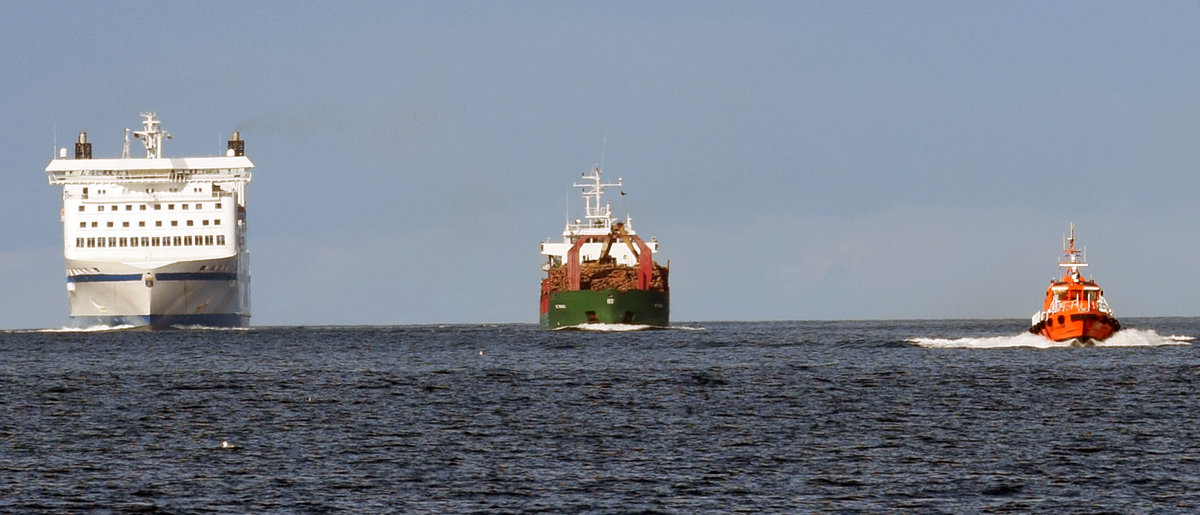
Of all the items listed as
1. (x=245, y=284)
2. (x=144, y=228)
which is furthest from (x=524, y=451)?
(x=245, y=284)

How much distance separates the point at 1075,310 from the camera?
84.8 m

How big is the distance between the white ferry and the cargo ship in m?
23.9

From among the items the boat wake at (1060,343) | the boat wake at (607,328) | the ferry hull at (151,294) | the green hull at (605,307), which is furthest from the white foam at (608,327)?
the boat wake at (1060,343)

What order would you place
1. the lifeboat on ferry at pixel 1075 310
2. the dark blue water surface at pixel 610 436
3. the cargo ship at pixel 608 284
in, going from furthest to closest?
the cargo ship at pixel 608 284 < the lifeboat on ferry at pixel 1075 310 < the dark blue water surface at pixel 610 436

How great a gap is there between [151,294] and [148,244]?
14.2 feet

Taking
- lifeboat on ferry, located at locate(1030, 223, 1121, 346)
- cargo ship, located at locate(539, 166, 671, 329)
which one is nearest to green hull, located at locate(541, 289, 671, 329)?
cargo ship, located at locate(539, 166, 671, 329)

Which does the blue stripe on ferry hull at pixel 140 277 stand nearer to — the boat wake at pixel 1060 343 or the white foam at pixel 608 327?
the white foam at pixel 608 327

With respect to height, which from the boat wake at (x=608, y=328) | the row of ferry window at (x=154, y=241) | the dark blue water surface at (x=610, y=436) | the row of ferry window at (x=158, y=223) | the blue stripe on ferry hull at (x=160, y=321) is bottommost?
the dark blue water surface at (x=610, y=436)

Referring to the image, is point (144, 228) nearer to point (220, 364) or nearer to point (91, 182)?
point (91, 182)

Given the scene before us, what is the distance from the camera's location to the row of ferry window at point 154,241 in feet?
424

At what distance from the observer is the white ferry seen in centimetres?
12719

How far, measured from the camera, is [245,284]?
145 metres

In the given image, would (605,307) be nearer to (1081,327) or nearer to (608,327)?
(608,327)

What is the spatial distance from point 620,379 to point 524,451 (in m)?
26.4
